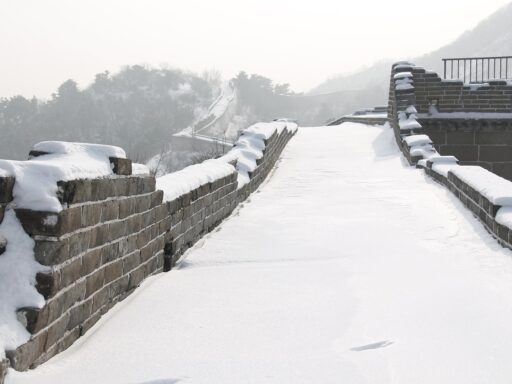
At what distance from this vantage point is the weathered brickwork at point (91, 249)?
3092 millimetres

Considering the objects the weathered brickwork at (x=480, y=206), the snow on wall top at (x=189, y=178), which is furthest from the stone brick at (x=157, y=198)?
the weathered brickwork at (x=480, y=206)

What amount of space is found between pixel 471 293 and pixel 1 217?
112 inches

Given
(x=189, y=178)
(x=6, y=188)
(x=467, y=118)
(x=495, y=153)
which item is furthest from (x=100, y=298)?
(x=495, y=153)

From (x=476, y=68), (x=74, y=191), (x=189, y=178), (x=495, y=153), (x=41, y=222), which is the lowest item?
(x=495, y=153)

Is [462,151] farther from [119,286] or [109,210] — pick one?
[109,210]

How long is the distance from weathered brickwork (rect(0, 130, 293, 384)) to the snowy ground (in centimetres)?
12

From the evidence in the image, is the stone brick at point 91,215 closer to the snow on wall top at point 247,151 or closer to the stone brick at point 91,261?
the stone brick at point 91,261

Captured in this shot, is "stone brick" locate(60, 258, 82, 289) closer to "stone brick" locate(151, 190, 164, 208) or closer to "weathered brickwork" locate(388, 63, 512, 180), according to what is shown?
"stone brick" locate(151, 190, 164, 208)

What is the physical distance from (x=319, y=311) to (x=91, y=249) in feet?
4.52

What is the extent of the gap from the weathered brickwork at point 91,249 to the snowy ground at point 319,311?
0.12 m

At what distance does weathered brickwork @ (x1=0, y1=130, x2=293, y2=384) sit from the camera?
10.1 feet

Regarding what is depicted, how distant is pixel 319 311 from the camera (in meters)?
3.94

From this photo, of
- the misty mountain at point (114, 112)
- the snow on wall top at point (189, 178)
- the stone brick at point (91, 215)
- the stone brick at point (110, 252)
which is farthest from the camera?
the misty mountain at point (114, 112)

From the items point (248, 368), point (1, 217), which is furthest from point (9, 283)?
point (248, 368)
